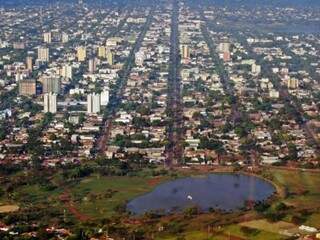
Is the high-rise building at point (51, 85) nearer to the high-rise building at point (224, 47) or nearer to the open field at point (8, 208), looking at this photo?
the high-rise building at point (224, 47)

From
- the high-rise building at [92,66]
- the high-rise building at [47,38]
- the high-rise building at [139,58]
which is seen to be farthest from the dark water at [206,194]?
the high-rise building at [47,38]

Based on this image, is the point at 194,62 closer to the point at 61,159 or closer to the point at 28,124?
the point at 28,124

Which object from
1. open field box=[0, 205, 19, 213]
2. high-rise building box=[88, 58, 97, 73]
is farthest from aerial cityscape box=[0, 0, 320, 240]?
high-rise building box=[88, 58, 97, 73]

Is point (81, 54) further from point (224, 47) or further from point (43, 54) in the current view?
point (224, 47)

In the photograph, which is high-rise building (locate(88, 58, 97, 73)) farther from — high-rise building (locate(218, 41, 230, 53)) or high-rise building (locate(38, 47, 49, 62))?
high-rise building (locate(218, 41, 230, 53))

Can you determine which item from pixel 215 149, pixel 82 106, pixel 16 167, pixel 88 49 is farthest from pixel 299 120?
pixel 88 49

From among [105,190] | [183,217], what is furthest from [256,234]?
[105,190]
